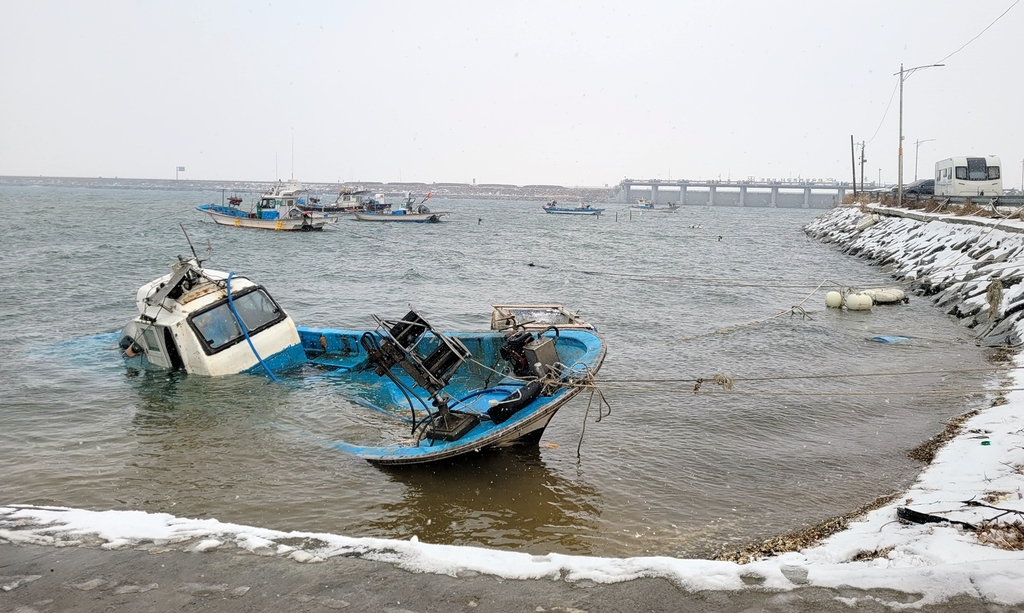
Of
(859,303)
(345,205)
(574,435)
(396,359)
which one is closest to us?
(396,359)

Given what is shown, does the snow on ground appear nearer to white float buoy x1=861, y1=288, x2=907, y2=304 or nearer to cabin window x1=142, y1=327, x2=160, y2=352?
cabin window x1=142, y1=327, x2=160, y2=352

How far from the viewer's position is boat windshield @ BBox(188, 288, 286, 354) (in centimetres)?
1174

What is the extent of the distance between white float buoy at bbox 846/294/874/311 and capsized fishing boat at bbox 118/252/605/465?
9.93 metres

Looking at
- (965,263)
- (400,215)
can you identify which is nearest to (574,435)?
(965,263)

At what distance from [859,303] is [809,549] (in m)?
15.3

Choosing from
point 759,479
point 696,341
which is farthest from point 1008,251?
point 759,479

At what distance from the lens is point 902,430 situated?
9906mm

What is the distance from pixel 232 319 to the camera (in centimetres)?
1215

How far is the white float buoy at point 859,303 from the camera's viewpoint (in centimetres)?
1945

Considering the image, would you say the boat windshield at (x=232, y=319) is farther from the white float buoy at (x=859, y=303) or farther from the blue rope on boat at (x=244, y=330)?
the white float buoy at (x=859, y=303)

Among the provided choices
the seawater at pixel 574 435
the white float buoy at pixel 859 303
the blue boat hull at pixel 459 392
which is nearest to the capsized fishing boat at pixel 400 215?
the seawater at pixel 574 435

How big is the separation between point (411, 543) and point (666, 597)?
2.08 meters

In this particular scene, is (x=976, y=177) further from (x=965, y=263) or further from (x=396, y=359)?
(x=396, y=359)

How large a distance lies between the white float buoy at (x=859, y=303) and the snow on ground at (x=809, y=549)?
39.8 feet
